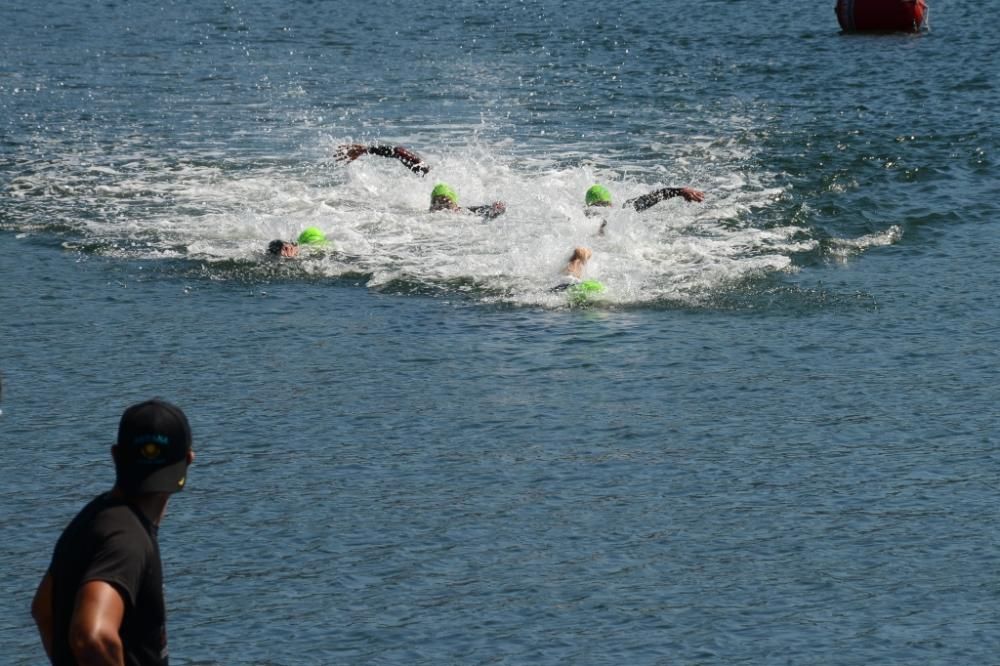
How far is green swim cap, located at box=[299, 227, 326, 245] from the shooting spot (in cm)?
2114

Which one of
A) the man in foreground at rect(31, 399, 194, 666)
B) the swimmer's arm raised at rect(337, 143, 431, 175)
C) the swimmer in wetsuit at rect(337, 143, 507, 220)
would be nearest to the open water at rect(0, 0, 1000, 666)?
the swimmer in wetsuit at rect(337, 143, 507, 220)

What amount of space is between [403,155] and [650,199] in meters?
3.81

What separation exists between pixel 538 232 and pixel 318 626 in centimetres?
1206

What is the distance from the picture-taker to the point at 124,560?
5875mm

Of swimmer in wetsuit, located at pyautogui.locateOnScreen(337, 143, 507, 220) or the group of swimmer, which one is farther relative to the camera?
swimmer in wetsuit, located at pyautogui.locateOnScreen(337, 143, 507, 220)

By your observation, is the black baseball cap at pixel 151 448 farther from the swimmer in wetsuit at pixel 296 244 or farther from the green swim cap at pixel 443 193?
the green swim cap at pixel 443 193

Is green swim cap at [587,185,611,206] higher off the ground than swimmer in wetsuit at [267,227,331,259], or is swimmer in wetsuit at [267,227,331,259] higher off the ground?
A: green swim cap at [587,185,611,206]

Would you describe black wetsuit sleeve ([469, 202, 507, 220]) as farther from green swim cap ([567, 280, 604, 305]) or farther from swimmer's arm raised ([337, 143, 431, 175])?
green swim cap ([567, 280, 604, 305])

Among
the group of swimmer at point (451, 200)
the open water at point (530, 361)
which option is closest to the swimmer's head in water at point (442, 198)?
the group of swimmer at point (451, 200)

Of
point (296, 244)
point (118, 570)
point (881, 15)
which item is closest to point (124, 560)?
point (118, 570)

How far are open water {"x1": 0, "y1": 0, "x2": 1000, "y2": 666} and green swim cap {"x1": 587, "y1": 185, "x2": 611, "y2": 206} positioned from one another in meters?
0.63

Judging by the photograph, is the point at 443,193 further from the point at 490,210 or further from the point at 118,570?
the point at 118,570

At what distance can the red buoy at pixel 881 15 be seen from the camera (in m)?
38.7

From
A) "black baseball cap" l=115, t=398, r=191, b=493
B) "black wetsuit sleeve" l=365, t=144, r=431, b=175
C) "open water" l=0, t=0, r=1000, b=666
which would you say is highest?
"black wetsuit sleeve" l=365, t=144, r=431, b=175
